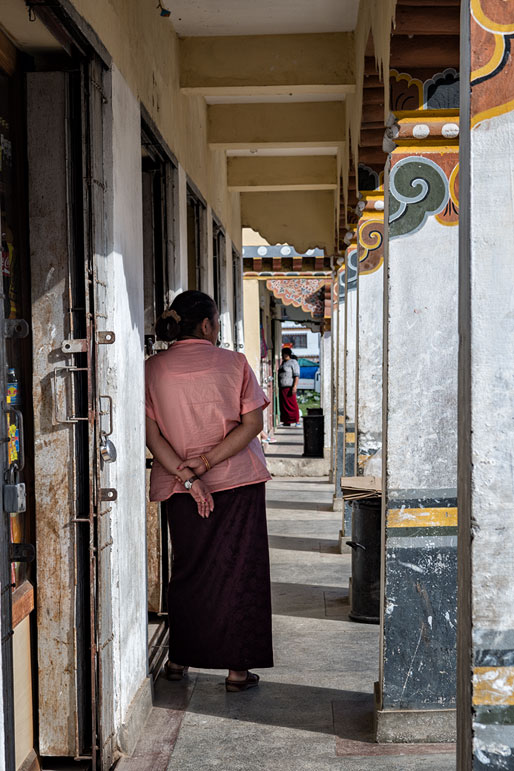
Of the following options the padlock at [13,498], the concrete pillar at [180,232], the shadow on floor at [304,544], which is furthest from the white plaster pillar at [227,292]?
the padlock at [13,498]

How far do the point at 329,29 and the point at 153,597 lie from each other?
3.65m

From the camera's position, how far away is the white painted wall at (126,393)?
3.57 m

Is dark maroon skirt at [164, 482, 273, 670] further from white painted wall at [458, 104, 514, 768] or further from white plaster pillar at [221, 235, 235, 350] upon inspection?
white plaster pillar at [221, 235, 235, 350]

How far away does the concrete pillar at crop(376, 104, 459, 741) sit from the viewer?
12.4ft

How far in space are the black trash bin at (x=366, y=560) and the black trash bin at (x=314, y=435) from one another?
29.0ft

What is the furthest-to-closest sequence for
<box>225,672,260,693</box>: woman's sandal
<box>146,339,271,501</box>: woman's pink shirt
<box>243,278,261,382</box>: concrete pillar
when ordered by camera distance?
<box>243,278,261,382</box>: concrete pillar, <box>225,672,260,693</box>: woman's sandal, <box>146,339,271,501</box>: woman's pink shirt

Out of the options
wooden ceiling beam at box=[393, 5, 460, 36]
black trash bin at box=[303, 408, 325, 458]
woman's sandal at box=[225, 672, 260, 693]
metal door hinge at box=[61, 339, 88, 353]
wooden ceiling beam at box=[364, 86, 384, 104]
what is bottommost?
woman's sandal at box=[225, 672, 260, 693]

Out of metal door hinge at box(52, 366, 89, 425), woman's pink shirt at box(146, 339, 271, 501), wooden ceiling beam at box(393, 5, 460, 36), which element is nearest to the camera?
metal door hinge at box(52, 366, 89, 425)

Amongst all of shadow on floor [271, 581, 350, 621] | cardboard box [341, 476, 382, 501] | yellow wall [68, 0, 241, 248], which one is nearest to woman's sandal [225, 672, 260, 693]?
cardboard box [341, 476, 382, 501]

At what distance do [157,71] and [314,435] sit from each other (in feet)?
33.3

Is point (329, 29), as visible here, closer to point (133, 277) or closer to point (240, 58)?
point (240, 58)

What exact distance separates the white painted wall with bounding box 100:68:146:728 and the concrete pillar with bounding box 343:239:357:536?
158 inches

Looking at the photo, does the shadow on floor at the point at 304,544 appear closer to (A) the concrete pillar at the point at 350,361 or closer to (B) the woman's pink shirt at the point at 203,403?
(A) the concrete pillar at the point at 350,361

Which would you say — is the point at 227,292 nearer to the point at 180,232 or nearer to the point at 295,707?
the point at 180,232
